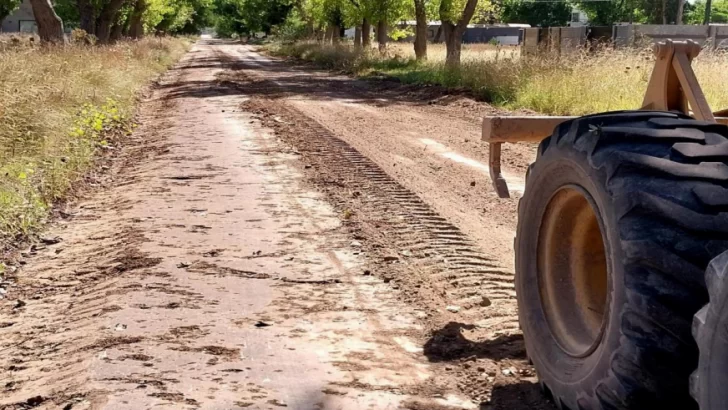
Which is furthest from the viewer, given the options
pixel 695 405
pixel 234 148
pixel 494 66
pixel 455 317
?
pixel 494 66

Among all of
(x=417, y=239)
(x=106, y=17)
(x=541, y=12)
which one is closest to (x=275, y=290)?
(x=417, y=239)

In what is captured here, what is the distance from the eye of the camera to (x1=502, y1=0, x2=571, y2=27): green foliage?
3489 inches

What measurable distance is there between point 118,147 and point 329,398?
31.8 ft

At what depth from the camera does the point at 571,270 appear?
11.7 ft

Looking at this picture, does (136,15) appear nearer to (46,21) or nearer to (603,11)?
(46,21)

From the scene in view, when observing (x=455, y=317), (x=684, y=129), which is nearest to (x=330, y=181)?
(x=455, y=317)

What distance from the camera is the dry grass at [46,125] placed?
313 inches

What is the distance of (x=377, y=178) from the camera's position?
31.1 feet

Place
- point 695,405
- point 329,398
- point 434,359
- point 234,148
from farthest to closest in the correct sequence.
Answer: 1. point 234,148
2. point 434,359
3. point 329,398
4. point 695,405

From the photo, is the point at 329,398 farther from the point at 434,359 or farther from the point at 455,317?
the point at 455,317

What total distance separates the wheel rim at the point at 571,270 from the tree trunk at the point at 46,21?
2166 centimetres

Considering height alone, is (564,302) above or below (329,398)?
above

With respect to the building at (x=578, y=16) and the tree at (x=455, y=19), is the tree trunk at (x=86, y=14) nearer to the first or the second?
the tree at (x=455, y=19)

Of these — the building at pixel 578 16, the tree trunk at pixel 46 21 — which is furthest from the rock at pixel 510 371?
the building at pixel 578 16
